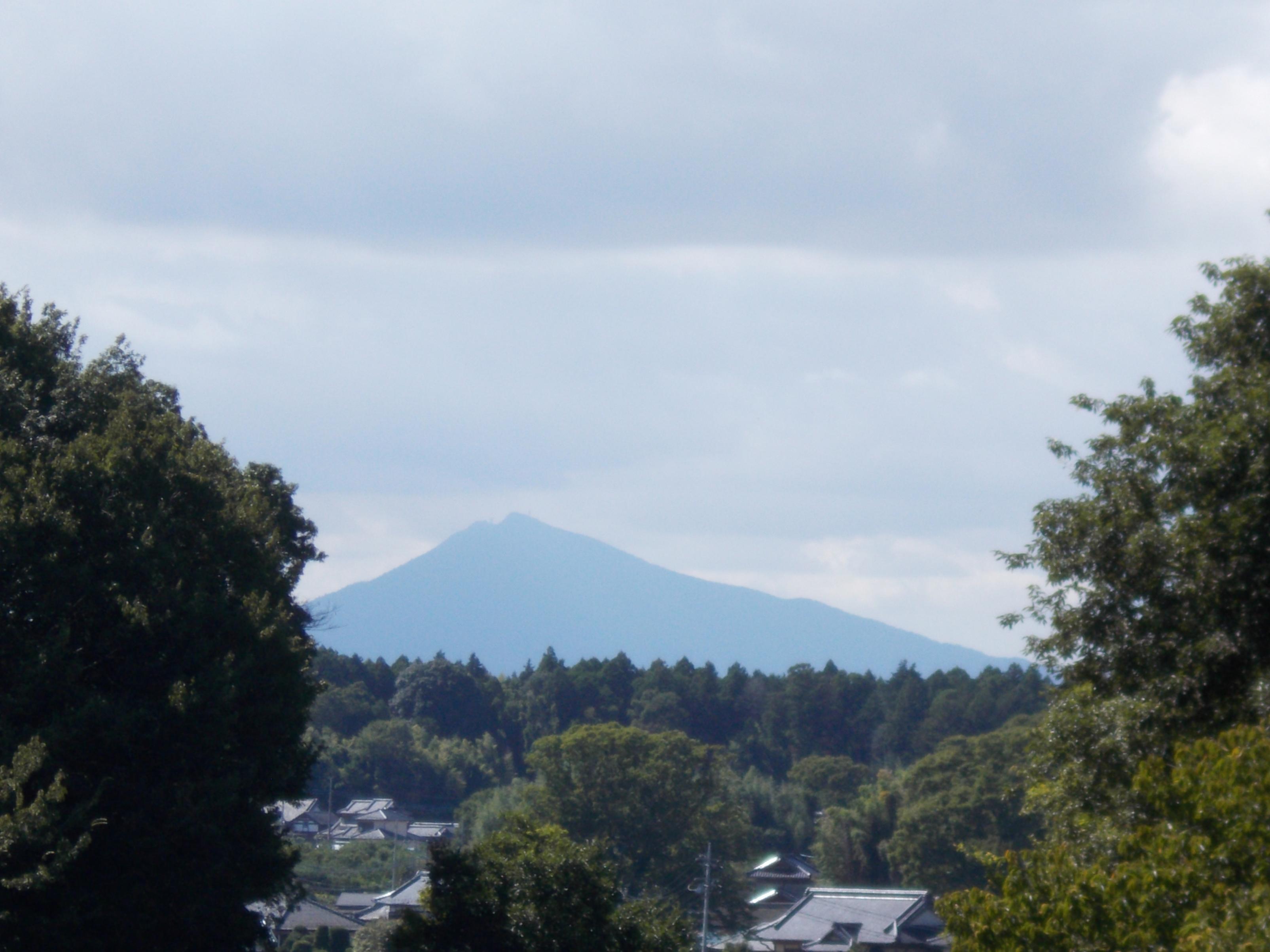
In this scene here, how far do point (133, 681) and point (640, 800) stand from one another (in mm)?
42321

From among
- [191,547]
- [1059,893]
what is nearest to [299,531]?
[191,547]

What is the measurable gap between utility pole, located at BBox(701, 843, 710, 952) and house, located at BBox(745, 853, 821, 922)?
13009mm

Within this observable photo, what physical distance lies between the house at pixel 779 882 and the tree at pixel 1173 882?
6099 cm

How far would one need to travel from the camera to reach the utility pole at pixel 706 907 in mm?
46719

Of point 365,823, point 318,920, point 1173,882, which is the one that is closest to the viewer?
point 1173,882

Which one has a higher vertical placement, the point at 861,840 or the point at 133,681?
the point at 133,681

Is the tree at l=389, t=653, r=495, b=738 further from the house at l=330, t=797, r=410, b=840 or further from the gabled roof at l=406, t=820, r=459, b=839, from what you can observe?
the gabled roof at l=406, t=820, r=459, b=839

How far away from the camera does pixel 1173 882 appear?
24.6ft

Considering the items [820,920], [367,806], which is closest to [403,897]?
[820,920]

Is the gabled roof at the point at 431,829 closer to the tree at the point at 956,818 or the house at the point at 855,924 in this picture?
the house at the point at 855,924

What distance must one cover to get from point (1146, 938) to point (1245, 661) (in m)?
5.37

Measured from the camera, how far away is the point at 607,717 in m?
110

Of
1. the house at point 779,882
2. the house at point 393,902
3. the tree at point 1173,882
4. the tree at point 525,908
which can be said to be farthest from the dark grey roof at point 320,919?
the tree at point 1173,882

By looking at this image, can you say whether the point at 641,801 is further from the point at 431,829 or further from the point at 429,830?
the point at 429,830
